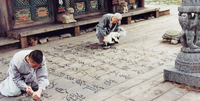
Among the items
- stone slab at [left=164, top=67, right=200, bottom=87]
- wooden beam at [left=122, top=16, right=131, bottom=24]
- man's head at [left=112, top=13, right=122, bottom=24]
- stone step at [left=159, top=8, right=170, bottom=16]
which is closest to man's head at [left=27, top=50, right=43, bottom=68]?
stone slab at [left=164, top=67, right=200, bottom=87]

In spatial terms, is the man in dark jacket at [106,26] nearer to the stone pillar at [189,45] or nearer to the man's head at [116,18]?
the man's head at [116,18]

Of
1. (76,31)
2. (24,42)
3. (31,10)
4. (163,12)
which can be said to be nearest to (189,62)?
(24,42)

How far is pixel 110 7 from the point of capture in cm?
1121

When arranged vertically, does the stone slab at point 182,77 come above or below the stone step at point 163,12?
below

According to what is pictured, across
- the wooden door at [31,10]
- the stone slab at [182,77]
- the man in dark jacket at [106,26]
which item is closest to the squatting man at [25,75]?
the stone slab at [182,77]

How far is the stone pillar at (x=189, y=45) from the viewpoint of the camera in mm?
4188

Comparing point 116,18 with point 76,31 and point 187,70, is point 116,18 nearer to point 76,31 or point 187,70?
point 76,31

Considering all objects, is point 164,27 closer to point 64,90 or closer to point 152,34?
point 152,34

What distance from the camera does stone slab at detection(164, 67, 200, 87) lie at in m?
4.28

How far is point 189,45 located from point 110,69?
72.2 inches

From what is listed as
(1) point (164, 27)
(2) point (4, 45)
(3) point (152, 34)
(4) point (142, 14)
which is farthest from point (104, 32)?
(4) point (142, 14)

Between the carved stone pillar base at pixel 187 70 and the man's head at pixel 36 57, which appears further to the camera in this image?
the carved stone pillar base at pixel 187 70

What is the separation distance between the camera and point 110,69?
550cm

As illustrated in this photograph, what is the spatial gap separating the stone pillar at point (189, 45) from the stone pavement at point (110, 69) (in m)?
0.24
